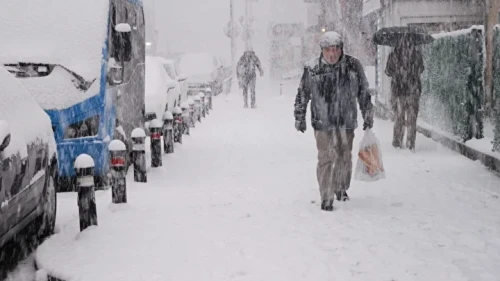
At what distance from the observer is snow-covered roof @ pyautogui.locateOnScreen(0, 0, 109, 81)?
30.0ft

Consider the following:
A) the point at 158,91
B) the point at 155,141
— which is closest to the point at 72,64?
the point at 155,141

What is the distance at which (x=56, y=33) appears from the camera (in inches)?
369

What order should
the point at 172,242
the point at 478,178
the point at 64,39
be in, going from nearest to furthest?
the point at 172,242 < the point at 64,39 < the point at 478,178

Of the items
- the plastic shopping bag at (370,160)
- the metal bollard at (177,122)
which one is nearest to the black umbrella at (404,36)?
the metal bollard at (177,122)

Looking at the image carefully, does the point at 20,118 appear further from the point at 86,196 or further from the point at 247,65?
the point at 247,65

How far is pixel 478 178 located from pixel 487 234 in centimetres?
343

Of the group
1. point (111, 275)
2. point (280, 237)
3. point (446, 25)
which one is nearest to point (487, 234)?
point (280, 237)

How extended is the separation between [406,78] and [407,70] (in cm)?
15

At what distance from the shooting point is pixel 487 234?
22.3ft

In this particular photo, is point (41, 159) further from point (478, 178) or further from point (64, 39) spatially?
point (478, 178)

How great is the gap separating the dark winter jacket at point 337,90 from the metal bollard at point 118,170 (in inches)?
84.7

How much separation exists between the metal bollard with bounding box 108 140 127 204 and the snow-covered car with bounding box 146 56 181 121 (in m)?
6.05

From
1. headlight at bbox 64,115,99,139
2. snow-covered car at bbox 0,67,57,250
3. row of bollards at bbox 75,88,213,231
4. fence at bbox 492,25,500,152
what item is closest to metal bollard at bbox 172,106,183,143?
row of bollards at bbox 75,88,213,231

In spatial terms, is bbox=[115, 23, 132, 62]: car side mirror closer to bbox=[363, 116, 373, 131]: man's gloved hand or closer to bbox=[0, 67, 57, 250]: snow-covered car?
bbox=[0, 67, 57, 250]: snow-covered car
